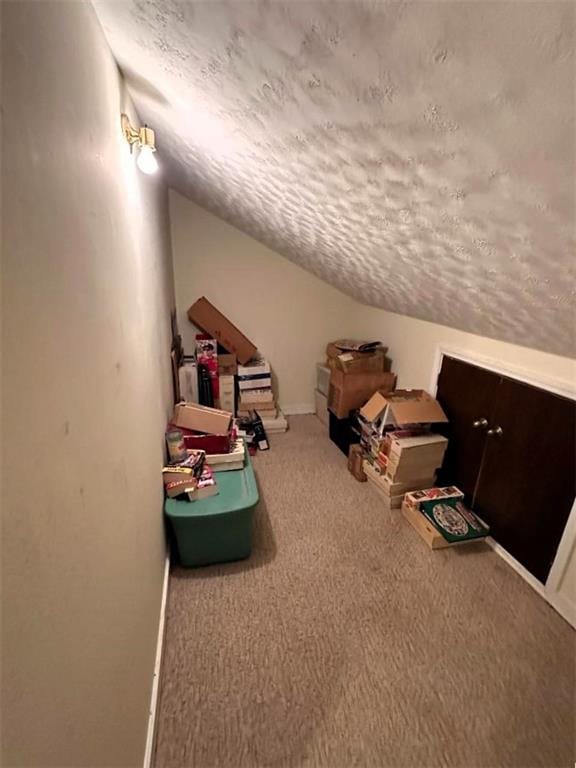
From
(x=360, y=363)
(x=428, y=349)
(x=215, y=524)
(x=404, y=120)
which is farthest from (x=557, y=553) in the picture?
(x=404, y=120)

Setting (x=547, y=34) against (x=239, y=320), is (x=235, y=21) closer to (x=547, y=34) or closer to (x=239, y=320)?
(x=547, y=34)

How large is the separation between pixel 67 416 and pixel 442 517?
197 cm

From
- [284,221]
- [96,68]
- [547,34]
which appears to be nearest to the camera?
[547,34]

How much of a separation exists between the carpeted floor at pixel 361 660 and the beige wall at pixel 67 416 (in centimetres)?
31

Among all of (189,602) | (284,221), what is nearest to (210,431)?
(189,602)

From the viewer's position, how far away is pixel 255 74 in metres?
0.80

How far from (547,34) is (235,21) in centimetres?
53

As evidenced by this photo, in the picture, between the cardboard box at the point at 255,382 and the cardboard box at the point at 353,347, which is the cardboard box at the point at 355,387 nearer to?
the cardboard box at the point at 353,347

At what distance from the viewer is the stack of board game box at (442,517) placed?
1.88m

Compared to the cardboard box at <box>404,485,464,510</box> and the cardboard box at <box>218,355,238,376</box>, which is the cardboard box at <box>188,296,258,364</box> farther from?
the cardboard box at <box>404,485,464,510</box>

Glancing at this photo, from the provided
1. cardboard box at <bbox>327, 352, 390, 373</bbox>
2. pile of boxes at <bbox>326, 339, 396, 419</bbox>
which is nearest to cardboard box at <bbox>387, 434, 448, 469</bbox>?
pile of boxes at <bbox>326, 339, 396, 419</bbox>

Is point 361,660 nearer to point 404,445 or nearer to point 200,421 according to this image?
point 404,445

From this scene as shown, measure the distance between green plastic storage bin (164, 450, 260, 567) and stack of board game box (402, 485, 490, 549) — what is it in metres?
0.95

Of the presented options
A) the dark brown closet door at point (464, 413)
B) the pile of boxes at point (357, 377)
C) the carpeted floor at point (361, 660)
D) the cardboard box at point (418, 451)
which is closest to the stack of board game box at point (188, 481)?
the carpeted floor at point (361, 660)
